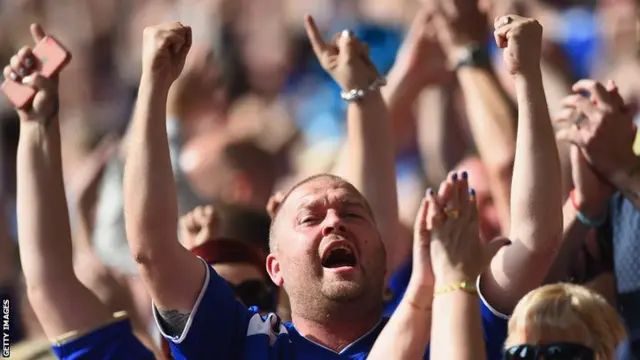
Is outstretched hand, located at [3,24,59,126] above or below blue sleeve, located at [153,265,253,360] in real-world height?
above

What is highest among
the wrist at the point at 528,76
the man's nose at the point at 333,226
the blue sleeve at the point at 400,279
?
the wrist at the point at 528,76

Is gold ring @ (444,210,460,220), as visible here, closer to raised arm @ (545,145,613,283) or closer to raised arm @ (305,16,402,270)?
raised arm @ (545,145,613,283)

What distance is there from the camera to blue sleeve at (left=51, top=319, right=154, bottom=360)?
4.00m

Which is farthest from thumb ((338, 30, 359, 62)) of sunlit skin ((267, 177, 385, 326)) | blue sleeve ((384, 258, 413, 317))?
blue sleeve ((384, 258, 413, 317))

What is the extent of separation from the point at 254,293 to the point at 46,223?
0.69 metres

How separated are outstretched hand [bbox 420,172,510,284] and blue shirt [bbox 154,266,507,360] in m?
0.34

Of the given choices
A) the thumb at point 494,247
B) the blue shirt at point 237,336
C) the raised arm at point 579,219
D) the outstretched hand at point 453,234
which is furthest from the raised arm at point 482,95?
the outstretched hand at point 453,234

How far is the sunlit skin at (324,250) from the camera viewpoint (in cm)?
391

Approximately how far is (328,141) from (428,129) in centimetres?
56

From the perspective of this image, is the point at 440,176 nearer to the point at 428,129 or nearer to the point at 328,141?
the point at 428,129

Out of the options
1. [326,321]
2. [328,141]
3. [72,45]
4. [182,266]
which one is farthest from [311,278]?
[72,45]

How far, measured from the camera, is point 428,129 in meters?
5.96

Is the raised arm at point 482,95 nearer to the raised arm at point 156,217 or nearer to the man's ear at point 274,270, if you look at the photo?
the man's ear at point 274,270

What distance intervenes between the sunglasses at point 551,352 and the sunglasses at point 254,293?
1.34 m
